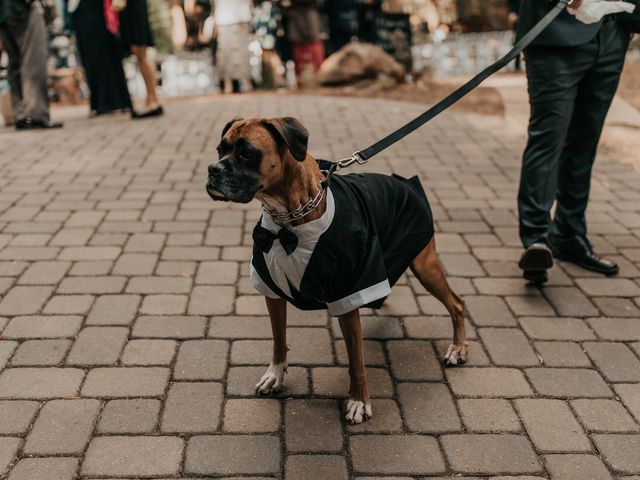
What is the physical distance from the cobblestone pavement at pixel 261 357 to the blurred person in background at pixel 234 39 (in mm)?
6343

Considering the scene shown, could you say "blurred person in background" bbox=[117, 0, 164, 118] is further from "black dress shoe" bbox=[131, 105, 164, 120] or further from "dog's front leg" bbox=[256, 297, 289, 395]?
"dog's front leg" bbox=[256, 297, 289, 395]

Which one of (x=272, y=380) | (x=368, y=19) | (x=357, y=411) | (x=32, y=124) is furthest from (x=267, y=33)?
(x=357, y=411)

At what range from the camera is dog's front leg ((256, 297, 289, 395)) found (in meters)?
2.98

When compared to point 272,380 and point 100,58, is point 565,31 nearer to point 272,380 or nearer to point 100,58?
point 272,380

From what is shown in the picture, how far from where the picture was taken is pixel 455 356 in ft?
10.8

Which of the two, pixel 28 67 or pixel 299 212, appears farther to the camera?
pixel 28 67

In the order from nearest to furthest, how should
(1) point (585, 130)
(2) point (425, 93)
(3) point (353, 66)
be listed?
(1) point (585, 130)
(2) point (425, 93)
(3) point (353, 66)

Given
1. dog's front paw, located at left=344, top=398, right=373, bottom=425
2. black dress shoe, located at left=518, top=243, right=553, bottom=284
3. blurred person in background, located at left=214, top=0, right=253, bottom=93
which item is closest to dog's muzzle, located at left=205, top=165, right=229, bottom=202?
dog's front paw, located at left=344, top=398, right=373, bottom=425

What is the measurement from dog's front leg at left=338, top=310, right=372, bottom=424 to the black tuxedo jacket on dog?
0.09 meters

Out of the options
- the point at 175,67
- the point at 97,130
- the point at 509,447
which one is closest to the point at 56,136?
the point at 97,130

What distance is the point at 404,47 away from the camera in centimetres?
1324

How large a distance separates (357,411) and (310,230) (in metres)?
0.81

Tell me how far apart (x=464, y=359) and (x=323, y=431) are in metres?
0.86

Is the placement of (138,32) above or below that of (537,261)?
above
